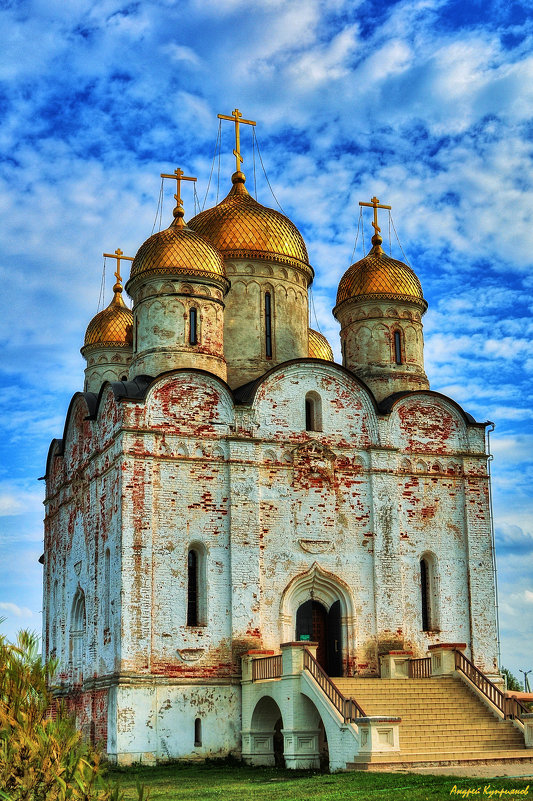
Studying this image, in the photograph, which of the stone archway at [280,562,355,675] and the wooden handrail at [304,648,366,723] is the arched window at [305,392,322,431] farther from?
the wooden handrail at [304,648,366,723]

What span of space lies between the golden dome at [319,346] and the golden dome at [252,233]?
4.74 meters

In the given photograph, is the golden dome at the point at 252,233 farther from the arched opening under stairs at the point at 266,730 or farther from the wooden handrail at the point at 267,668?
the arched opening under stairs at the point at 266,730

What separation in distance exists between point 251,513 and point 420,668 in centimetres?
493

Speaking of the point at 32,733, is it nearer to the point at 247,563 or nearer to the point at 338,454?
the point at 247,563

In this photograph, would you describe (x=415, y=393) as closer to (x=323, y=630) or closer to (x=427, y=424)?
(x=427, y=424)

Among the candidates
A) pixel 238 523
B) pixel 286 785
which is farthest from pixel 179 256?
pixel 286 785

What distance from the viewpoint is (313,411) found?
24609mm

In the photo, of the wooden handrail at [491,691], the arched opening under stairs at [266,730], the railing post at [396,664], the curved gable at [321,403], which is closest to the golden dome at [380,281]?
the curved gable at [321,403]

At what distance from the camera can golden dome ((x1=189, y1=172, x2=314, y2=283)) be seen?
2717 centimetres

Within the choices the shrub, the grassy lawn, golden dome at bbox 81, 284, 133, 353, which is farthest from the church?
the shrub

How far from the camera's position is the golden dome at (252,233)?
2717 cm

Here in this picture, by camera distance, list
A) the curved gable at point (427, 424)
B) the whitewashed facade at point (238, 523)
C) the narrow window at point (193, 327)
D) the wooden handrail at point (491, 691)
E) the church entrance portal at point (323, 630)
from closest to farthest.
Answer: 1. the wooden handrail at point (491, 691)
2. the whitewashed facade at point (238, 523)
3. the church entrance portal at point (323, 630)
4. the narrow window at point (193, 327)
5. the curved gable at point (427, 424)

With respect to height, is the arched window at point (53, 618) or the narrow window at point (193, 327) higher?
the narrow window at point (193, 327)

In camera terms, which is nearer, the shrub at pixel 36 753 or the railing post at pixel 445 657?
the shrub at pixel 36 753
